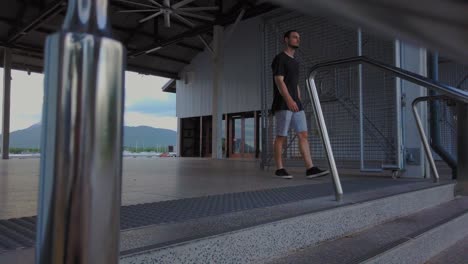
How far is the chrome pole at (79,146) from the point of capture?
1.39 feet

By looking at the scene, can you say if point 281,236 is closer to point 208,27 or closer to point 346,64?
point 346,64

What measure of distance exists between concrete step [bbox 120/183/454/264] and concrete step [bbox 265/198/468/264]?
0.03m

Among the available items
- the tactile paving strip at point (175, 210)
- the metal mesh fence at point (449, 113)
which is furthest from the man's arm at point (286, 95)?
the metal mesh fence at point (449, 113)

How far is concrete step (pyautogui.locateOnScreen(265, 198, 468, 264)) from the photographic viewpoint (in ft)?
4.83

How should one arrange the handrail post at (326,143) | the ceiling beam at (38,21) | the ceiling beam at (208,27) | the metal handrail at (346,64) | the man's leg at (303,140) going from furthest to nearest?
the ceiling beam at (208,27), the ceiling beam at (38,21), the man's leg at (303,140), the metal handrail at (346,64), the handrail post at (326,143)

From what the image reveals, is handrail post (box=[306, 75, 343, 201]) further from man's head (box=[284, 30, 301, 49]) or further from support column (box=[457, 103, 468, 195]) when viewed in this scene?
support column (box=[457, 103, 468, 195])

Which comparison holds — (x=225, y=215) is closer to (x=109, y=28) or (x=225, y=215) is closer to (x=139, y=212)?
(x=139, y=212)

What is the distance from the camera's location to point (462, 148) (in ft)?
10.8

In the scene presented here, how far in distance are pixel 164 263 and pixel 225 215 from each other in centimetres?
47

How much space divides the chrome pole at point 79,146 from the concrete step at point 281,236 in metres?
0.60

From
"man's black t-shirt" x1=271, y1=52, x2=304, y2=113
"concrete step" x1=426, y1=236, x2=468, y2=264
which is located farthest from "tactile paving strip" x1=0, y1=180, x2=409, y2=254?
"man's black t-shirt" x1=271, y1=52, x2=304, y2=113

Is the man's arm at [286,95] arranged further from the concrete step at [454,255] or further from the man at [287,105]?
the concrete step at [454,255]

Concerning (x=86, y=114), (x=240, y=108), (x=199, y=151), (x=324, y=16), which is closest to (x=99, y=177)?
(x=86, y=114)

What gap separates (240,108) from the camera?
49.6 ft
